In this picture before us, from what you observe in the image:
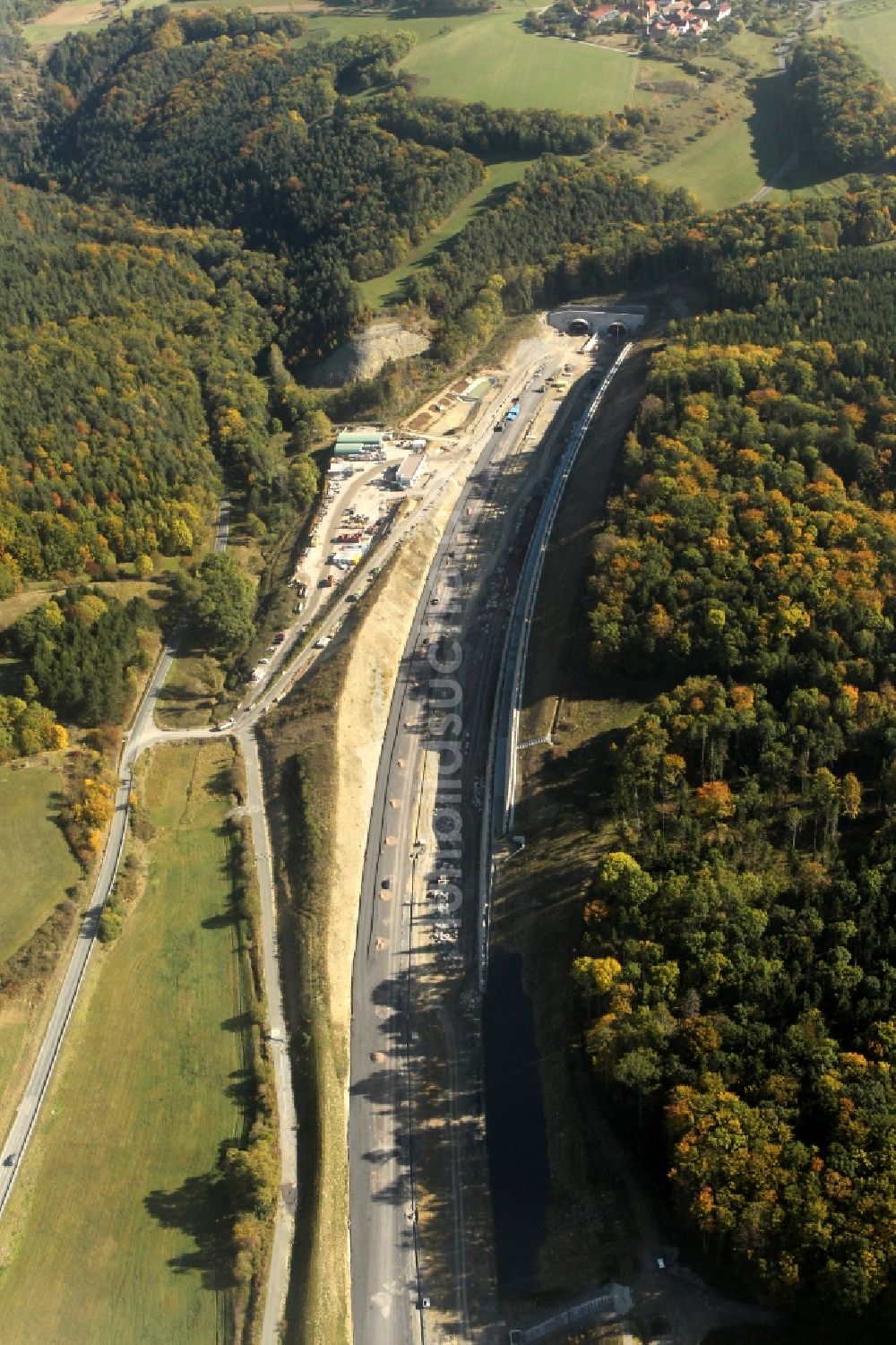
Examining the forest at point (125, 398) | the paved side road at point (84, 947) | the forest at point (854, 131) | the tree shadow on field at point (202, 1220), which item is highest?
the forest at point (854, 131)

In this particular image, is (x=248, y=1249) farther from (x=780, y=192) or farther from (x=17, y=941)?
(x=780, y=192)

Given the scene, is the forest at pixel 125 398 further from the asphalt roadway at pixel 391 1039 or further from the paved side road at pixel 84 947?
the asphalt roadway at pixel 391 1039

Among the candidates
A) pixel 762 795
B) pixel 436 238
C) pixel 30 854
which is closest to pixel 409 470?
pixel 436 238

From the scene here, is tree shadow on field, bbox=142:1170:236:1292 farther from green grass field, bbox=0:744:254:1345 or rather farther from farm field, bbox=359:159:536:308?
farm field, bbox=359:159:536:308

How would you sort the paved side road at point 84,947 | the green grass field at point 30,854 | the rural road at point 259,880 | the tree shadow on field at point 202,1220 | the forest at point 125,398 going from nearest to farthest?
1. the tree shadow on field at point 202,1220
2. the rural road at point 259,880
3. the paved side road at point 84,947
4. the green grass field at point 30,854
5. the forest at point 125,398

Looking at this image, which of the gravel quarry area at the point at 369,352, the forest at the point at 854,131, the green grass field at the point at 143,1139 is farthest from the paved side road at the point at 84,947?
the forest at the point at 854,131

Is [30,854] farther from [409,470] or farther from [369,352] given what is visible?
[369,352]

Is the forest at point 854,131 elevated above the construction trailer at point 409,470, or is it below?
above
